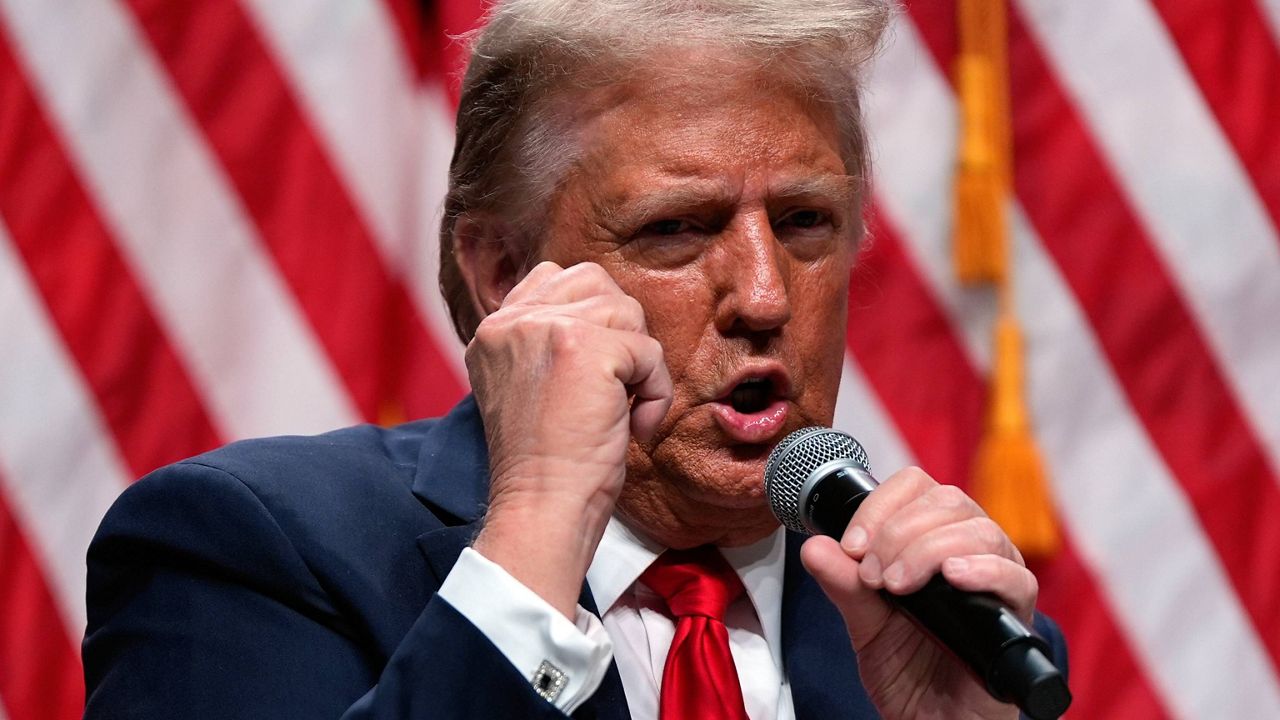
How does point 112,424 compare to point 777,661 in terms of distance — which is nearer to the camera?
point 777,661

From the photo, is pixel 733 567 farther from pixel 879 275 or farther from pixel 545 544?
pixel 879 275

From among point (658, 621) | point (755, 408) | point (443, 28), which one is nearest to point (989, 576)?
point (755, 408)

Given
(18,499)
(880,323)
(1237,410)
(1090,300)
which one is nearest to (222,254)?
(18,499)

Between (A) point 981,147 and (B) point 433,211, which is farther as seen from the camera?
(B) point 433,211

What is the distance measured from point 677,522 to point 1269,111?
79.3 inches

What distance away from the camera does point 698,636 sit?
1.75m

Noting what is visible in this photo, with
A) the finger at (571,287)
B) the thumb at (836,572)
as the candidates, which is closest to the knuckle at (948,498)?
the thumb at (836,572)

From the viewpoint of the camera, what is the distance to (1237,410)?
315 centimetres

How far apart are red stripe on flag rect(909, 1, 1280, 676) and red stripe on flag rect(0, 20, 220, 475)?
179 centimetres

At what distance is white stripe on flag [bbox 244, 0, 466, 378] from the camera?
124 inches

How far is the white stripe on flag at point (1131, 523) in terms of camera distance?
3.11 m

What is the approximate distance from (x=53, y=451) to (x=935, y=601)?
2.29 meters

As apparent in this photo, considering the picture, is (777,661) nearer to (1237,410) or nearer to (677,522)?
(677,522)

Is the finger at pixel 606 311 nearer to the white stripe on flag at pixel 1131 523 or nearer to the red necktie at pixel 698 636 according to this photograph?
the red necktie at pixel 698 636
